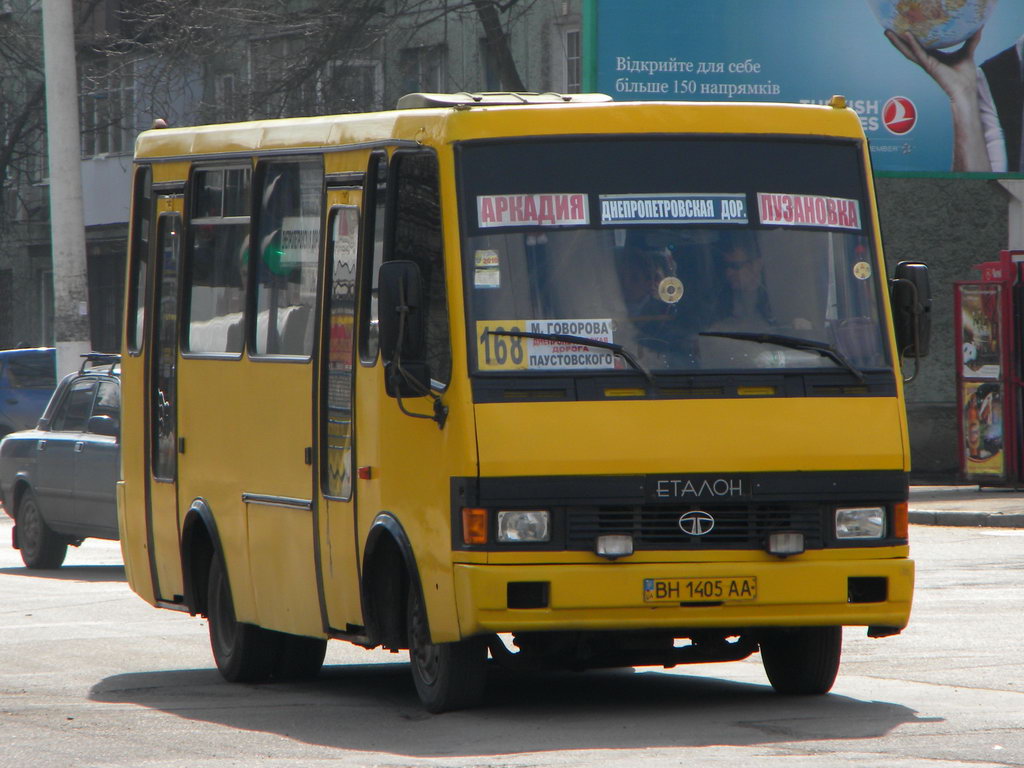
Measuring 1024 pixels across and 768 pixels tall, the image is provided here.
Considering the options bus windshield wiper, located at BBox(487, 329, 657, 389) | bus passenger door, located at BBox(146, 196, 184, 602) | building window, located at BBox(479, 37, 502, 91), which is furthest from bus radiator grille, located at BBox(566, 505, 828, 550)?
building window, located at BBox(479, 37, 502, 91)

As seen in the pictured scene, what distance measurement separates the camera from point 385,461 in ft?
30.4

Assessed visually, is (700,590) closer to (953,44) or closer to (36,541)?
(36,541)

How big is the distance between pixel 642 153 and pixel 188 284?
330cm

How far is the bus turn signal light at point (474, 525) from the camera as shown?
8.59m

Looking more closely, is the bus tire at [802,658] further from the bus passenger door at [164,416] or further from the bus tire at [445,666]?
the bus passenger door at [164,416]

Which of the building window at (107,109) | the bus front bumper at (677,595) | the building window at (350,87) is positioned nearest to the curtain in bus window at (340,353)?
the bus front bumper at (677,595)

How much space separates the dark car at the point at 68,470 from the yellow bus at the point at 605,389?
26.3 ft

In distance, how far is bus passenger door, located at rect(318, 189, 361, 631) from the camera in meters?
9.66

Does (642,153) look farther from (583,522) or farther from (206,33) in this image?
(206,33)

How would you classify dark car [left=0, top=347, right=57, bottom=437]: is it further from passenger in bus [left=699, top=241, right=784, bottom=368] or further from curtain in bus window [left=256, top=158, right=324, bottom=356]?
passenger in bus [left=699, top=241, right=784, bottom=368]

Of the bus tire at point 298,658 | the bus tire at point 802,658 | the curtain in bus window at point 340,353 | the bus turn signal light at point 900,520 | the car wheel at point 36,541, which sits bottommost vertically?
the car wheel at point 36,541

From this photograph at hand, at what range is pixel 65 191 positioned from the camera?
2527cm

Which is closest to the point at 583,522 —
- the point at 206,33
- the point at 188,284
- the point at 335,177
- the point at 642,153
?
the point at 642,153

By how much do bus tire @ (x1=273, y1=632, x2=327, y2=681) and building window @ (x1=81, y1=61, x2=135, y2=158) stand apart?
2200 centimetres
